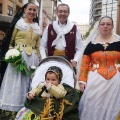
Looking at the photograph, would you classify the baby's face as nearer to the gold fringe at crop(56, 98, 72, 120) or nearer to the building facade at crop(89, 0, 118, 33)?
the gold fringe at crop(56, 98, 72, 120)

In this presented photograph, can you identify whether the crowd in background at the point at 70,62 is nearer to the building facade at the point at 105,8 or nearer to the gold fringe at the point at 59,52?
the gold fringe at the point at 59,52

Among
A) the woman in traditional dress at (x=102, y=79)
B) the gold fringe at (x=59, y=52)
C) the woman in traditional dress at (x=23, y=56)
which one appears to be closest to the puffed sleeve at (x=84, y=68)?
the woman in traditional dress at (x=102, y=79)

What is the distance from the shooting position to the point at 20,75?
485 cm

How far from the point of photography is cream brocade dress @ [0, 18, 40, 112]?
15.7 feet

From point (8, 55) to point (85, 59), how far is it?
1.34 metres

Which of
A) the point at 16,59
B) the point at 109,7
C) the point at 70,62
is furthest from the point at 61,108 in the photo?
the point at 109,7

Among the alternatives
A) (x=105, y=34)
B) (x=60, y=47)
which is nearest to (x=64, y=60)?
Answer: (x=60, y=47)

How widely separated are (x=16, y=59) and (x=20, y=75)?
278mm

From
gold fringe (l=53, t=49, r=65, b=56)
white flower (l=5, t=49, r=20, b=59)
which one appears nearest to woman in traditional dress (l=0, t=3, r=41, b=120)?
white flower (l=5, t=49, r=20, b=59)

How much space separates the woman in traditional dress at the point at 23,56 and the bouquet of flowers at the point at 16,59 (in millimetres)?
96

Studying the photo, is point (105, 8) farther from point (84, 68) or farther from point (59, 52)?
point (84, 68)

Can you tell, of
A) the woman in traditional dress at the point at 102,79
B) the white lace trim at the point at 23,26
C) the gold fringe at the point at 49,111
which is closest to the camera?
the gold fringe at the point at 49,111

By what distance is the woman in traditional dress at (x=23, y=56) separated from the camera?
189 inches

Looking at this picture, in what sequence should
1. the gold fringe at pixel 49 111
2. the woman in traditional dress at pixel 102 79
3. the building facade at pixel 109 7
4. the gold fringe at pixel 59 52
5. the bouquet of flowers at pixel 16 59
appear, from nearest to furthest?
the gold fringe at pixel 49 111 < the woman in traditional dress at pixel 102 79 < the bouquet of flowers at pixel 16 59 < the gold fringe at pixel 59 52 < the building facade at pixel 109 7
